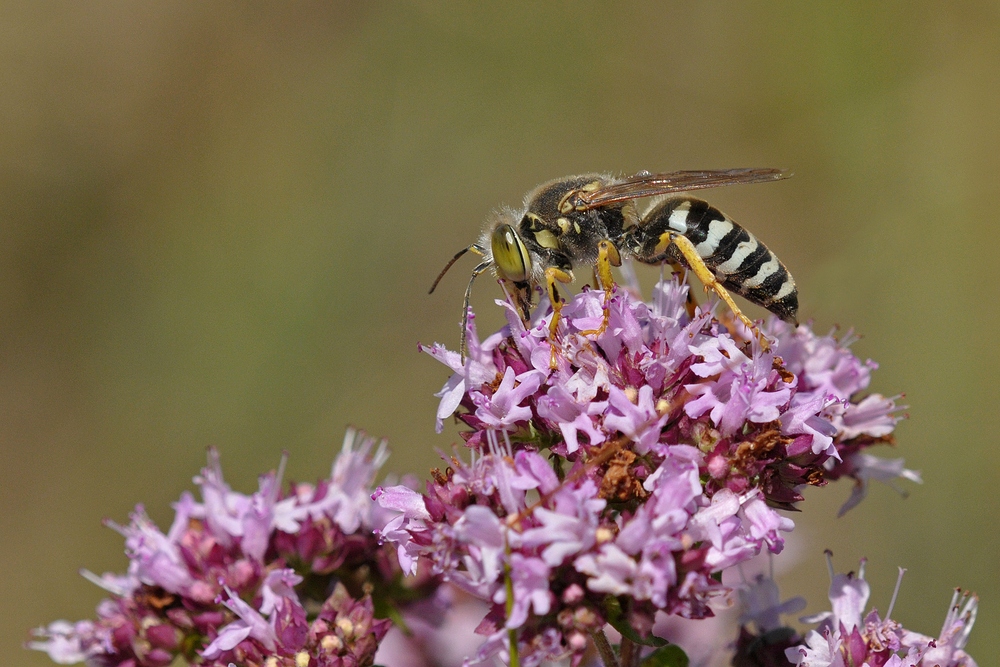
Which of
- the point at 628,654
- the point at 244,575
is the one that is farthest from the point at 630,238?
the point at 244,575

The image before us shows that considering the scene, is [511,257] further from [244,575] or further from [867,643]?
[867,643]

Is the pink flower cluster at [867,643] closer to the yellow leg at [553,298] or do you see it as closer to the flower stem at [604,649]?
the flower stem at [604,649]

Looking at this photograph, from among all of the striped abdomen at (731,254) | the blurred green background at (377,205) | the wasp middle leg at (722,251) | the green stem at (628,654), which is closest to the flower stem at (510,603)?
the green stem at (628,654)

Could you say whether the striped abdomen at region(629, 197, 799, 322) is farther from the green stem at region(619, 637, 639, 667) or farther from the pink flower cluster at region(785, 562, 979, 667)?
the green stem at region(619, 637, 639, 667)

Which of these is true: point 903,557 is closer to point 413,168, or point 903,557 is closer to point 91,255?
point 413,168

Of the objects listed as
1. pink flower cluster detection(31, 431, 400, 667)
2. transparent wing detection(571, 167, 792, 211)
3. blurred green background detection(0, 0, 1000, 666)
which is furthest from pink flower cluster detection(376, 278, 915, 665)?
blurred green background detection(0, 0, 1000, 666)

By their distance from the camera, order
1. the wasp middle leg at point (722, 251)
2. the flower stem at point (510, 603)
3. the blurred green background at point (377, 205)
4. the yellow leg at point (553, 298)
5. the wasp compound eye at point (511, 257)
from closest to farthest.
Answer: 1. the flower stem at point (510, 603)
2. the yellow leg at point (553, 298)
3. the wasp compound eye at point (511, 257)
4. the wasp middle leg at point (722, 251)
5. the blurred green background at point (377, 205)

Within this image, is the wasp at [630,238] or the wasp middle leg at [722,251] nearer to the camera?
the wasp at [630,238]

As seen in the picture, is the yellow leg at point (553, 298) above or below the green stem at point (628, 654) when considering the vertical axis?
above
